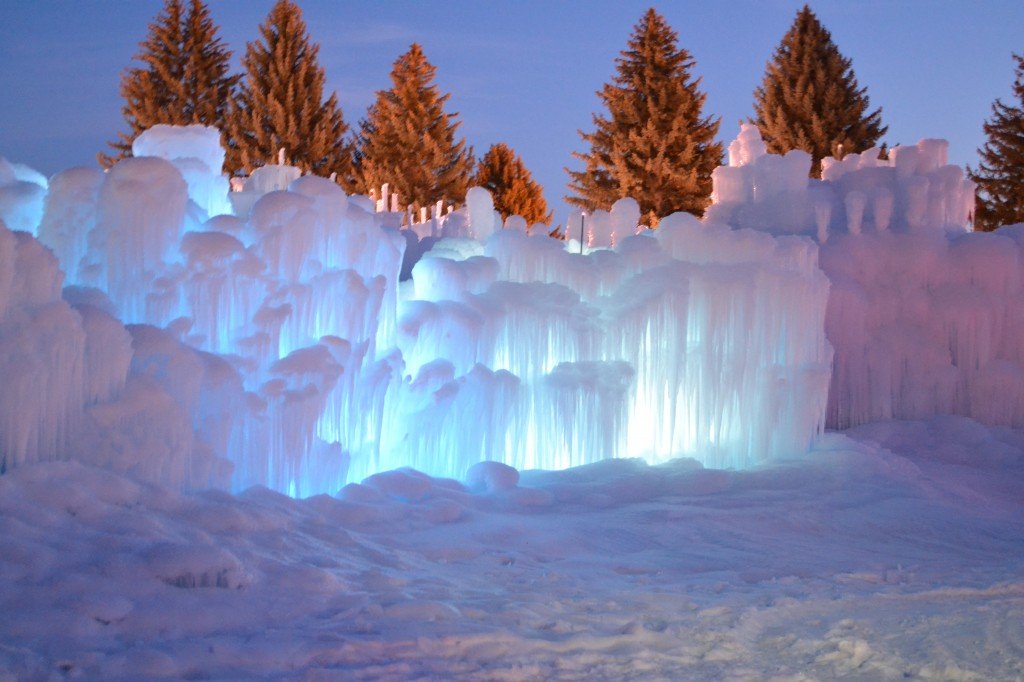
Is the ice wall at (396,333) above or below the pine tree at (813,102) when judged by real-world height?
below

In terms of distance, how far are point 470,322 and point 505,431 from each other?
1253mm

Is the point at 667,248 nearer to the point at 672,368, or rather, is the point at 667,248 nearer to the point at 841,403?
the point at 672,368

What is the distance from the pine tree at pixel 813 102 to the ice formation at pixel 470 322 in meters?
12.5

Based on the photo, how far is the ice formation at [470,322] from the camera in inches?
343

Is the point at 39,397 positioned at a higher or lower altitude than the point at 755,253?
lower

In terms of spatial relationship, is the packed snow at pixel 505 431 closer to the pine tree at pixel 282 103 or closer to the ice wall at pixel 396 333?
the ice wall at pixel 396 333

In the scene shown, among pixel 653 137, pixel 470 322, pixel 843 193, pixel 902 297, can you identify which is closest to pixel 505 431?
pixel 470 322

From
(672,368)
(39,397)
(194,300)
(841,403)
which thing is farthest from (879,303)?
(39,397)

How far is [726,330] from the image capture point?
1260 centimetres

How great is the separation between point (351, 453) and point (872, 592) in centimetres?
507

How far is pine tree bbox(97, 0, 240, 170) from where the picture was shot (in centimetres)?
3020

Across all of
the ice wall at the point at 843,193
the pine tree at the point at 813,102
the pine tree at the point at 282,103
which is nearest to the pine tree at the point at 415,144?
the pine tree at the point at 282,103

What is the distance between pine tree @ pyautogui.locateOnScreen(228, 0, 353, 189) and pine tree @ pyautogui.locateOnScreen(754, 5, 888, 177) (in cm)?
1177

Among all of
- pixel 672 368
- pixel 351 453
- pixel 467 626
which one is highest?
pixel 672 368
